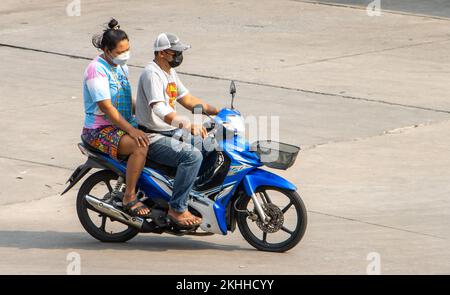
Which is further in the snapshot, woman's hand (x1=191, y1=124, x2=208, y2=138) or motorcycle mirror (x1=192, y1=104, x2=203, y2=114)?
woman's hand (x1=191, y1=124, x2=208, y2=138)

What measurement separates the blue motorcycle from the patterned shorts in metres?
0.07

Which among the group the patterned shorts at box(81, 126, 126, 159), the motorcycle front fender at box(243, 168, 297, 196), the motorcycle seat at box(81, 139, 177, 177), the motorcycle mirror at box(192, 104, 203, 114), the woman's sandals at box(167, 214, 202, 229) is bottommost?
the woman's sandals at box(167, 214, 202, 229)

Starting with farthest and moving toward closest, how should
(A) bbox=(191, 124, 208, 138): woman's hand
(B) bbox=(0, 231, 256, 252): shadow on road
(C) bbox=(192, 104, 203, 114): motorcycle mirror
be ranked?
(B) bbox=(0, 231, 256, 252): shadow on road < (A) bbox=(191, 124, 208, 138): woman's hand < (C) bbox=(192, 104, 203, 114): motorcycle mirror

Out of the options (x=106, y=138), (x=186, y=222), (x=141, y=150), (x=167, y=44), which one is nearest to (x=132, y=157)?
(x=141, y=150)

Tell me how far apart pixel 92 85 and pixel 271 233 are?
1.90 metres

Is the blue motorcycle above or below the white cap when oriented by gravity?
below

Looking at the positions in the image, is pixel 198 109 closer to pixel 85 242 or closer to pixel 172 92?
pixel 172 92

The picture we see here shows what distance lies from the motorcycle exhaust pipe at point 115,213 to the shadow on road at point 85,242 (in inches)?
9.7

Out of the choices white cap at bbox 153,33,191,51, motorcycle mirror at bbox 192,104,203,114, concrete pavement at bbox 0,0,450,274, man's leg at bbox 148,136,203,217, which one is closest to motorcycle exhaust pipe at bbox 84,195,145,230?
concrete pavement at bbox 0,0,450,274

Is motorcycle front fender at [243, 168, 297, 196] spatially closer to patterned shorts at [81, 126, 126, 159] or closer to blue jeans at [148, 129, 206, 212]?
blue jeans at [148, 129, 206, 212]

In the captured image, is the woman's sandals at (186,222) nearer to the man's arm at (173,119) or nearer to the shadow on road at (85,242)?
the shadow on road at (85,242)

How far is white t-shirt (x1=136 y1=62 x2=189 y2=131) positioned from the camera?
9211 millimetres

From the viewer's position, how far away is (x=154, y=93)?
9195 mm
